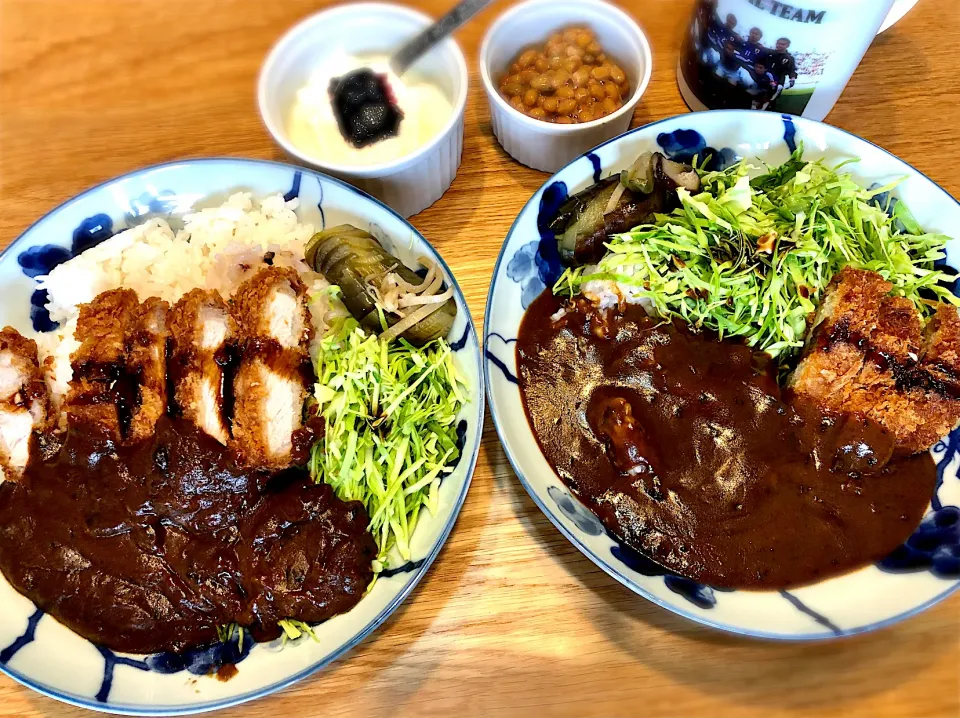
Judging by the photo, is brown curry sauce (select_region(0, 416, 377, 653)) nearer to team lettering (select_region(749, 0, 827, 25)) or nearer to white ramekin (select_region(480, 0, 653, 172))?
white ramekin (select_region(480, 0, 653, 172))

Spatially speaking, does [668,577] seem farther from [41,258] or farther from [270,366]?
[41,258]

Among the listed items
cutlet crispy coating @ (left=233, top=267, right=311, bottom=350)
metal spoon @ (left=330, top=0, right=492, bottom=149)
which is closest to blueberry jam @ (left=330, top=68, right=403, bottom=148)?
metal spoon @ (left=330, top=0, right=492, bottom=149)

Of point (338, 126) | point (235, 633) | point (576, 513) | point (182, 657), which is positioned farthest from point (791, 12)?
point (182, 657)

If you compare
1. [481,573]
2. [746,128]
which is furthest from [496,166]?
[481,573]

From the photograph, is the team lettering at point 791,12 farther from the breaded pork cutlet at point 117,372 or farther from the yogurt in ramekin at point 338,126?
the breaded pork cutlet at point 117,372

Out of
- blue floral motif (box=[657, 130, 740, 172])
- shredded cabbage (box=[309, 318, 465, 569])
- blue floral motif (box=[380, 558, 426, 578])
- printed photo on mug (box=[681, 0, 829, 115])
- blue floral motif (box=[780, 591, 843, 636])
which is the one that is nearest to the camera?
blue floral motif (box=[780, 591, 843, 636])

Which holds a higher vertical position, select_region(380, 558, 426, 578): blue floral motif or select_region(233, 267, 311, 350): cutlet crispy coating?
select_region(233, 267, 311, 350): cutlet crispy coating

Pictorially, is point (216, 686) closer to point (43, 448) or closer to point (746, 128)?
point (43, 448)
